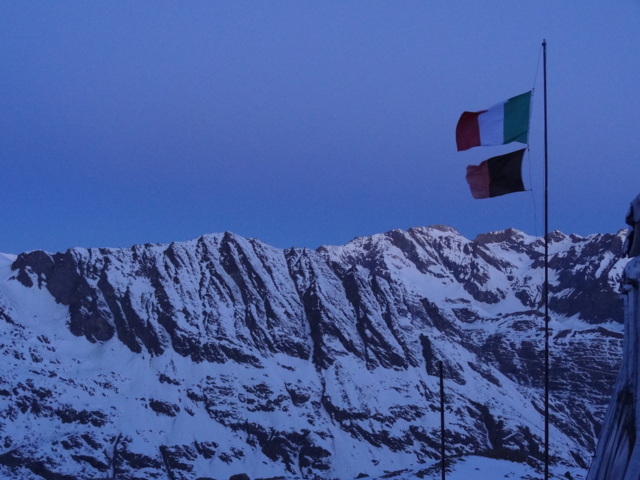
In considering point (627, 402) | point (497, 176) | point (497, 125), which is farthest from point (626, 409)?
point (497, 125)

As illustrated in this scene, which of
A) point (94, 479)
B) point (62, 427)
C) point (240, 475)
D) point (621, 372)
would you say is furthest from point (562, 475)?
point (62, 427)

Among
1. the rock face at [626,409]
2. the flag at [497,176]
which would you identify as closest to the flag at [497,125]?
the flag at [497,176]

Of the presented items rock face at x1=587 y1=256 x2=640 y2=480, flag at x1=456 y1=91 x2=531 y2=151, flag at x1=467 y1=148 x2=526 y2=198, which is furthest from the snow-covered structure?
flag at x1=456 y1=91 x2=531 y2=151

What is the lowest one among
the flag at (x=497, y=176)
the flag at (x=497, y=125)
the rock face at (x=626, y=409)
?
the rock face at (x=626, y=409)

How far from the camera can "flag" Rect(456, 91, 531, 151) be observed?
25.4 metres

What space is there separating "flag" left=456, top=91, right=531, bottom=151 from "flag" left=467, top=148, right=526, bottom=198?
24.0 inches

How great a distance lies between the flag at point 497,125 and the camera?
83.2ft

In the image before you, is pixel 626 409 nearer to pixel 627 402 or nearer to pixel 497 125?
pixel 627 402

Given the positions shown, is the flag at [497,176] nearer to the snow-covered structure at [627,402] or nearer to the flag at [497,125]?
the flag at [497,125]

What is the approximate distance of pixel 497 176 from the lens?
84.6 feet

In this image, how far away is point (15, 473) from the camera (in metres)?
176

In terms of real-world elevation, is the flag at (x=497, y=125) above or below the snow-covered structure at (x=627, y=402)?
above

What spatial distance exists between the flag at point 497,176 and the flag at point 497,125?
610 millimetres

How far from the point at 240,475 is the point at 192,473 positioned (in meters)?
19.1
